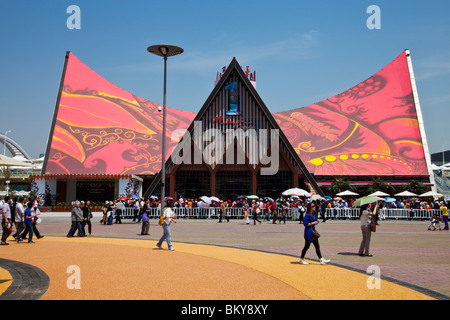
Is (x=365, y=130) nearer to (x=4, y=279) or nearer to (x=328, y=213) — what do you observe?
(x=328, y=213)

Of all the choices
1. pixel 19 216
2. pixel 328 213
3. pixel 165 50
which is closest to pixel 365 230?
pixel 19 216

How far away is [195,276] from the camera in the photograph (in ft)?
30.5

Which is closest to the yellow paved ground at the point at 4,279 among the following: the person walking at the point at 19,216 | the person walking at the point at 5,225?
the person walking at the point at 5,225

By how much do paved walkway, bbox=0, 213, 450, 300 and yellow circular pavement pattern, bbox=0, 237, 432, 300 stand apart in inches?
0.7

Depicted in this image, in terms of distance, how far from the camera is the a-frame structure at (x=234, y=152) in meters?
40.1

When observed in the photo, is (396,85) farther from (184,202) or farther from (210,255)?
(210,255)

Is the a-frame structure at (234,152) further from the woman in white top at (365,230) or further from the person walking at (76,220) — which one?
the woman in white top at (365,230)

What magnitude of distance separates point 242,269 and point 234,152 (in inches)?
1223

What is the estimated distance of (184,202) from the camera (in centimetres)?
3544

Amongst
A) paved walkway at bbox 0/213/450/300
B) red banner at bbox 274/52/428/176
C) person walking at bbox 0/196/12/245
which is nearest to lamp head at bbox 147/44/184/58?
paved walkway at bbox 0/213/450/300

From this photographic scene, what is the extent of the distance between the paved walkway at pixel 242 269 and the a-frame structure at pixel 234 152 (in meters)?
24.0

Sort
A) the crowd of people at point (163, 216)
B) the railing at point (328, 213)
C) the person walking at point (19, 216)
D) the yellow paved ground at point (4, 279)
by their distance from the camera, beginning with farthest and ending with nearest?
the railing at point (328, 213), the person walking at point (19, 216), the crowd of people at point (163, 216), the yellow paved ground at point (4, 279)

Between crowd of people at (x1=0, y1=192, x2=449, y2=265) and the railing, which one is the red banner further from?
the railing
